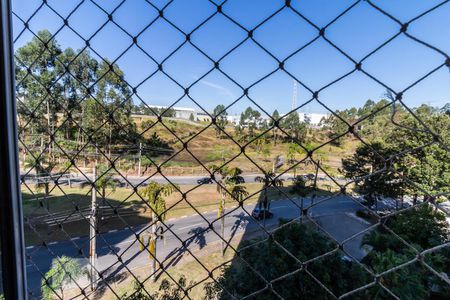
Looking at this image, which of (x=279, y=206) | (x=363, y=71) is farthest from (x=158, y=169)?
(x=279, y=206)

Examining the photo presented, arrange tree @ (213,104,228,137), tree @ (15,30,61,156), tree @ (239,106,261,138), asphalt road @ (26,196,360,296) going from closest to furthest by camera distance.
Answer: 1. tree @ (213,104,228,137)
2. tree @ (15,30,61,156)
3. tree @ (239,106,261,138)
4. asphalt road @ (26,196,360,296)

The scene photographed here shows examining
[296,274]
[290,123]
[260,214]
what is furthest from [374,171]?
[260,214]

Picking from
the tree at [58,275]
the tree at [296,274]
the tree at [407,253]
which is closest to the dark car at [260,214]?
the tree at [407,253]

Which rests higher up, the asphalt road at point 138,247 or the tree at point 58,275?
the tree at point 58,275

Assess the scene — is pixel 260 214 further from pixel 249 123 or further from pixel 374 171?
pixel 374 171

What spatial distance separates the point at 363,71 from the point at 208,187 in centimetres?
1085

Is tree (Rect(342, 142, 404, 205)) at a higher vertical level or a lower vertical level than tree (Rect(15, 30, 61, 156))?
lower

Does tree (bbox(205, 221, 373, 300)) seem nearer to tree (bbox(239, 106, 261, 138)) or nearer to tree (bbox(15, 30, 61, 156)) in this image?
tree (bbox(239, 106, 261, 138))

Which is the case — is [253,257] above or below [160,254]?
above

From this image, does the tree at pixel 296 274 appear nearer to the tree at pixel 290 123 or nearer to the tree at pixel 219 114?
the tree at pixel 290 123

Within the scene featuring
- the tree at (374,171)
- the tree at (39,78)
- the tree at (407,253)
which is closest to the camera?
the tree at (374,171)

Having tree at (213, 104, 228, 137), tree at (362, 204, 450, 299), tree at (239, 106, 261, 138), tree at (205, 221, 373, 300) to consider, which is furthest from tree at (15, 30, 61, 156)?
tree at (205, 221, 373, 300)

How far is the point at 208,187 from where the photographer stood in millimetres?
11133

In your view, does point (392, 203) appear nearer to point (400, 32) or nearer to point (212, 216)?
point (212, 216)
